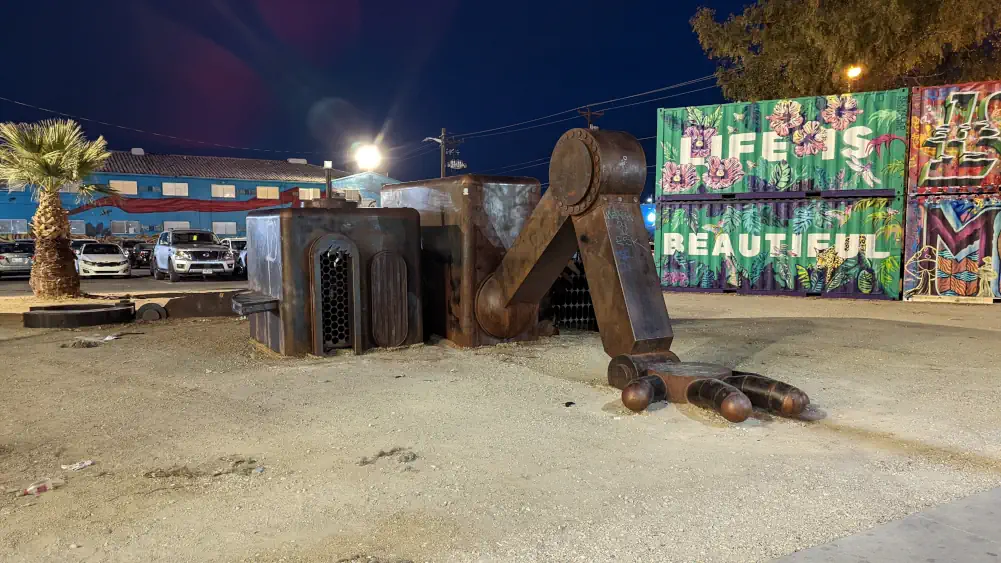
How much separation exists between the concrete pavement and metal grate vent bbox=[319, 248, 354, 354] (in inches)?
206

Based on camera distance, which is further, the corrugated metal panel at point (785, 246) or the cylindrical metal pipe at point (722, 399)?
the corrugated metal panel at point (785, 246)

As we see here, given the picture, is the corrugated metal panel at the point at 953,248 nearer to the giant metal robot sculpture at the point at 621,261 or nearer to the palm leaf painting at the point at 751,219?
the palm leaf painting at the point at 751,219

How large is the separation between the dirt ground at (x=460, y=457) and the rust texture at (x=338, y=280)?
0.35m

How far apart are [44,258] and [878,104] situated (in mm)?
17026

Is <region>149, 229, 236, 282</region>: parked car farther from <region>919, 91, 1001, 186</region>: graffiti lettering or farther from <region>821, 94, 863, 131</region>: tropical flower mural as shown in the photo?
<region>919, 91, 1001, 186</region>: graffiti lettering

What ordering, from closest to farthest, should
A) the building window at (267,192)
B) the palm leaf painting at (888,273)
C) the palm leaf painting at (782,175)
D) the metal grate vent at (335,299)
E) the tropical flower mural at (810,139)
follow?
the metal grate vent at (335,299) → the palm leaf painting at (888,273) → the tropical flower mural at (810,139) → the palm leaf painting at (782,175) → the building window at (267,192)

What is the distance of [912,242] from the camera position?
13406mm

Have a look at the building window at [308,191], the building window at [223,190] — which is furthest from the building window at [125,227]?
the building window at [308,191]

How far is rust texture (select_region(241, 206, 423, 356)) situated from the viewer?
6.85 metres

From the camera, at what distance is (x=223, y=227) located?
153 feet

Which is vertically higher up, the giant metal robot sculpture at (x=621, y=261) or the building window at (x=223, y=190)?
the building window at (x=223, y=190)

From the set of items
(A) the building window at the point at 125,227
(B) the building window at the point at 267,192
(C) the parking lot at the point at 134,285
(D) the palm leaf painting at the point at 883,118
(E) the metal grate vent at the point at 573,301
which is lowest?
(C) the parking lot at the point at 134,285

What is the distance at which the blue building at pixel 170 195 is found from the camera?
42.2m

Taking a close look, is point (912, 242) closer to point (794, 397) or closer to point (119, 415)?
point (794, 397)
